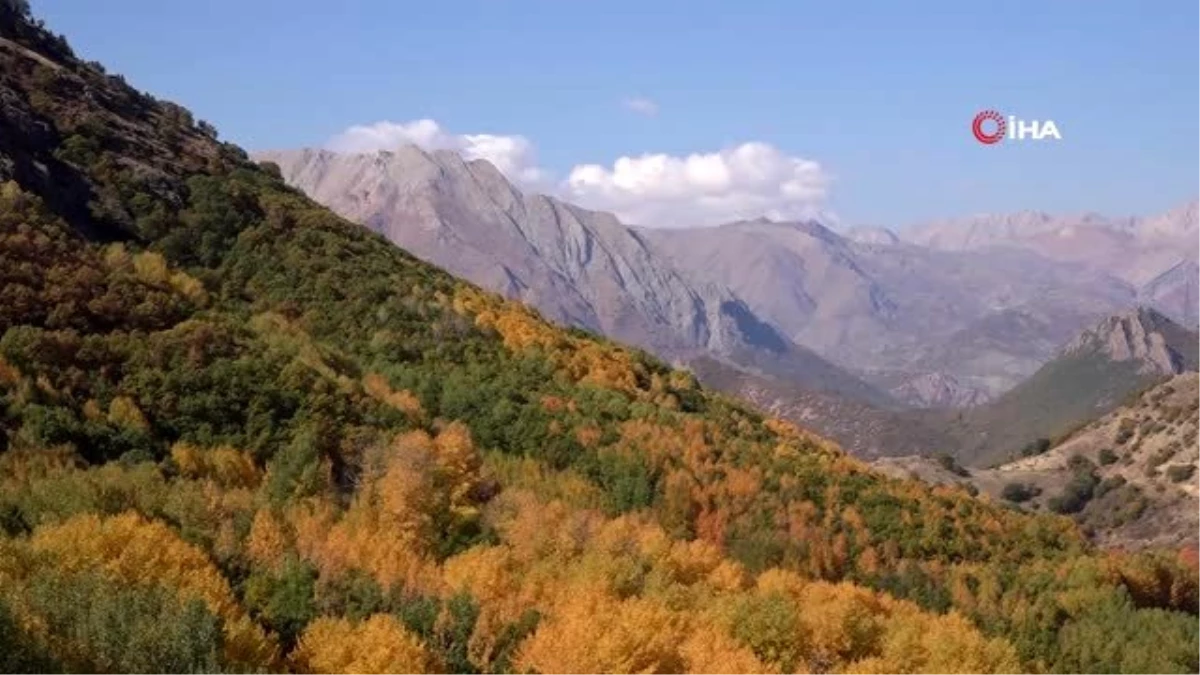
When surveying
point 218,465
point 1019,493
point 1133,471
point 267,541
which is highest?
point 218,465

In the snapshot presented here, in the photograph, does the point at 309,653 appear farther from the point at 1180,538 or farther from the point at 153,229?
the point at 1180,538

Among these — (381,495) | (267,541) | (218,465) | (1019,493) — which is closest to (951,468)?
(1019,493)

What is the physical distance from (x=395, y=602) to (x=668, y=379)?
64.7 meters

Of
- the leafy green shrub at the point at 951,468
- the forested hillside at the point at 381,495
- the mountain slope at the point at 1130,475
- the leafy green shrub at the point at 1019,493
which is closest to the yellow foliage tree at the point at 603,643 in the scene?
the forested hillside at the point at 381,495

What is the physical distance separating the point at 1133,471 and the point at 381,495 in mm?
141592

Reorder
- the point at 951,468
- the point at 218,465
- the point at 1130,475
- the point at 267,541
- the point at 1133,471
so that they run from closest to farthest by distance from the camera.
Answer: the point at 267,541 → the point at 218,465 → the point at 1130,475 → the point at 1133,471 → the point at 951,468

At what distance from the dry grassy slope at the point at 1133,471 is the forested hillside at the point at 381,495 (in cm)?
6244

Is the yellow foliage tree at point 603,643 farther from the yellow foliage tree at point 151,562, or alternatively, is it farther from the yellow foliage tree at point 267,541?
the yellow foliage tree at point 267,541

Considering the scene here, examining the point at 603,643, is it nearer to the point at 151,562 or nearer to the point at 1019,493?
the point at 151,562

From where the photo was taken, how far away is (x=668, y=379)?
107 meters

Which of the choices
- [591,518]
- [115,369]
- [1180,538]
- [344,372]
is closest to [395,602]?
[591,518]

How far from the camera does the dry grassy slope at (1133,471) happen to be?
148 m

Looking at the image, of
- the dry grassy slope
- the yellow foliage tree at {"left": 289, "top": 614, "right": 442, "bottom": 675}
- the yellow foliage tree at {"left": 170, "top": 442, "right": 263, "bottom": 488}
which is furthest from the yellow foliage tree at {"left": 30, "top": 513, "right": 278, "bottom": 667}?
the dry grassy slope

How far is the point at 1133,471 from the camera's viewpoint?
16825 centimetres
